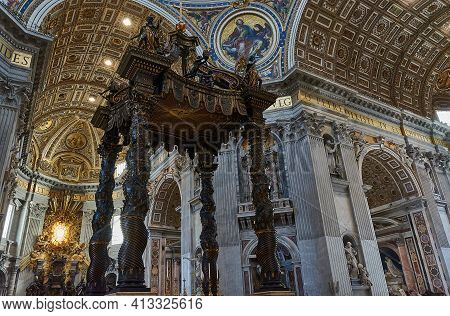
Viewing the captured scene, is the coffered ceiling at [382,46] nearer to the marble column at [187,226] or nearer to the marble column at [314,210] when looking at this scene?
the marble column at [314,210]

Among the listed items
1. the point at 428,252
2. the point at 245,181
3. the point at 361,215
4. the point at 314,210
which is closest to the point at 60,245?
the point at 245,181

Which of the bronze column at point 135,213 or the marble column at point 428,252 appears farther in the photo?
the marble column at point 428,252

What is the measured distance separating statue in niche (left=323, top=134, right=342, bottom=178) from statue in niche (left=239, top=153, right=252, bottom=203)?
8.04ft

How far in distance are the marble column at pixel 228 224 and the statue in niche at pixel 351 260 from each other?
285cm

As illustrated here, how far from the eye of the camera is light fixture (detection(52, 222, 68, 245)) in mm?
17609

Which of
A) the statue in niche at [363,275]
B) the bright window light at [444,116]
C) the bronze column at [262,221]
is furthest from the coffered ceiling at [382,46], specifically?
the bronze column at [262,221]

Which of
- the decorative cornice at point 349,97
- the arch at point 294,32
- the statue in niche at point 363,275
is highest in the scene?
the arch at point 294,32

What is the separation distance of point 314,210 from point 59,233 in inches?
547

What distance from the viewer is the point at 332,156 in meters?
10.9

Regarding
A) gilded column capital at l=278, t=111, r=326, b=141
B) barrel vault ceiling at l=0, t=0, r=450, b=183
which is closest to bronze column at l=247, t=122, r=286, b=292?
gilded column capital at l=278, t=111, r=326, b=141

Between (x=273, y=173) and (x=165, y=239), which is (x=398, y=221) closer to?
(x=273, y=173)

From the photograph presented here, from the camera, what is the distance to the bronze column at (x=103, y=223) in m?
5.52

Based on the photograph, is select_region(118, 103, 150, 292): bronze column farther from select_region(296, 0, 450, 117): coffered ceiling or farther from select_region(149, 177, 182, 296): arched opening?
select_region(149, 177, 182, 296): arched opening

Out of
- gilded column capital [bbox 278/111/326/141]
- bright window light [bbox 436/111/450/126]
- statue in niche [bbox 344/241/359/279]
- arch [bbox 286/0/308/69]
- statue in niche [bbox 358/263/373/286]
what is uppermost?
arch [bbox 286/0/308/69]
